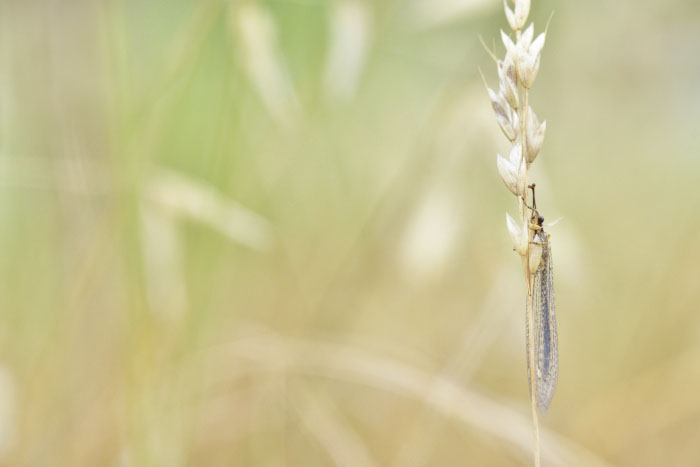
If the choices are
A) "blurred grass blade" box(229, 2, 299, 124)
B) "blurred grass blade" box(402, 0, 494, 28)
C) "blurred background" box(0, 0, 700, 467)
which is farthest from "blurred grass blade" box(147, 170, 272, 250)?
"blurred grass blade" box(402, 0, 494, 28)

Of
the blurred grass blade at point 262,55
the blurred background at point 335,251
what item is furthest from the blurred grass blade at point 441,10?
the blurred grass blade at point 262,55

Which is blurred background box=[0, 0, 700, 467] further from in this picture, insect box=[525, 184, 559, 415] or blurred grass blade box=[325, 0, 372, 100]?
insect box=[525, 184, 559, 415]

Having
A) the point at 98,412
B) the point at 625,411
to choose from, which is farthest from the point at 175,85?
the point at 625,411

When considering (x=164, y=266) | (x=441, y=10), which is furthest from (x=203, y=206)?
(x=441, y=10)

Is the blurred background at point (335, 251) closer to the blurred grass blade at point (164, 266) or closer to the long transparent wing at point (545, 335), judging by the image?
the blurred grass blade at point (164, 266)

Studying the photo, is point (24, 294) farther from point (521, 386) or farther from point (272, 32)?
point (521, 386)

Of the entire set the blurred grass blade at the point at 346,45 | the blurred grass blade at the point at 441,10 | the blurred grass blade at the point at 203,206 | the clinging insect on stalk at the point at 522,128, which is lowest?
the blurred grass blade at the point at 203,206
